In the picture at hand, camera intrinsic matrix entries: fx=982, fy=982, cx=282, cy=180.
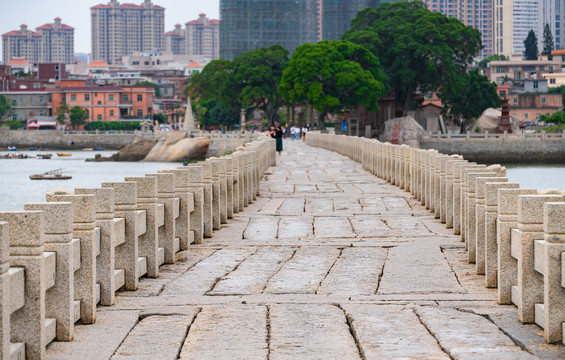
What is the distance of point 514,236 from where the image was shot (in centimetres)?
875

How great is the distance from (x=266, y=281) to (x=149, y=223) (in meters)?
1.52

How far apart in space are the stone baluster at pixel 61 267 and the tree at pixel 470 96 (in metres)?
80.3

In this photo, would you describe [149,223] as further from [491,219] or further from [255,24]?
[255,24]

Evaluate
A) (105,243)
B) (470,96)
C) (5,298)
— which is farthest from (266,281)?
(470,96)

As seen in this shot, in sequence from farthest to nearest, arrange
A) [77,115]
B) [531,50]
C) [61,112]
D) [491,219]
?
[531,50]
[61,112]
[77,115]
[491,219]

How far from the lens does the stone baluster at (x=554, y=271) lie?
7.49 m

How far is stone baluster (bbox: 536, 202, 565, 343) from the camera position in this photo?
7.49 meters

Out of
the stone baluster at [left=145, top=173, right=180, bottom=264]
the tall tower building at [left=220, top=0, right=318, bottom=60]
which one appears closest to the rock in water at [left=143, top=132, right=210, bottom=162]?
the stone baluster at [left=145, top=173, right=180, bottom=264]

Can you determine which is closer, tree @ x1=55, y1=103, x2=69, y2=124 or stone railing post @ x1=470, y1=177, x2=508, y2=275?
stone railing post @ x1=470, y1=177, x2=508, y2=275

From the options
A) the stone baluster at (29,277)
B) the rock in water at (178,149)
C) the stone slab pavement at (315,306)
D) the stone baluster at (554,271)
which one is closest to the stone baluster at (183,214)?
the stone slab pavement at (315,306)

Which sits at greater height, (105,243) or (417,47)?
(417,47)

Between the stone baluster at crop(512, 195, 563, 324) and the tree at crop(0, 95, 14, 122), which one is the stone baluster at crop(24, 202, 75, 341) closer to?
the stone baluster at crop(512, 195, 563, 324)

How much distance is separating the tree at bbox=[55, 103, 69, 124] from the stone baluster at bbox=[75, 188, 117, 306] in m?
128

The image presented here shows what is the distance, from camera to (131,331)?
313 inches
